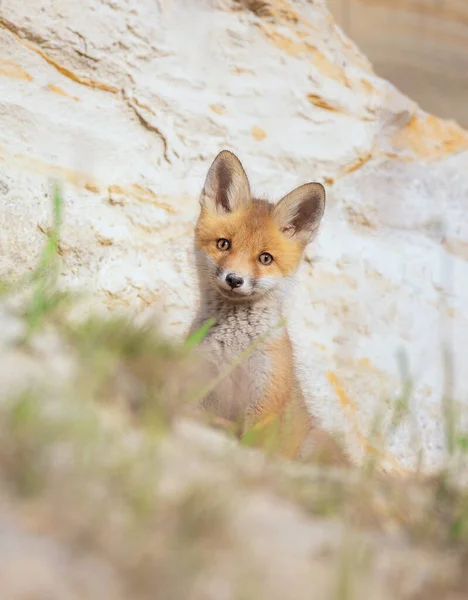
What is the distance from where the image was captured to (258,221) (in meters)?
3.58

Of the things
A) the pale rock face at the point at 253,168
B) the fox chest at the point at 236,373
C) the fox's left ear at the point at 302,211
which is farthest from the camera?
the pale rock face at the point at 253,168

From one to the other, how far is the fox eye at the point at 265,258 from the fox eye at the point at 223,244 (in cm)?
17

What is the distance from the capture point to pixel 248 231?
3521 mm

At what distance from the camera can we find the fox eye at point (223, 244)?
11.5 feet

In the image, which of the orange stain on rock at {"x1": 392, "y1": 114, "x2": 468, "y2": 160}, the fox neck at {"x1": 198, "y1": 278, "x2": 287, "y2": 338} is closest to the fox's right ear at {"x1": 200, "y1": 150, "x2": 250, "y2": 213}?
the fox neck at {"x1": 198, "y1": 278, "x2": 287, "y2": 338}

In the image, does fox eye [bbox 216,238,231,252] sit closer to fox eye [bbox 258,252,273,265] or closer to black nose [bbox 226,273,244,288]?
fox eye [bbox 258,252,273,265]

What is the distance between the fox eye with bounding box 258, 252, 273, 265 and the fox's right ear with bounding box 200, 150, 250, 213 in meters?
0.31

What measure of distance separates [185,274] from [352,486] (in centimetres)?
280

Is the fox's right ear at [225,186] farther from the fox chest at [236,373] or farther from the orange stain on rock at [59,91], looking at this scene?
the orange stain on rock at [59,91]

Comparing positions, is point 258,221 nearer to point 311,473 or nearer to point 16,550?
point 311,473

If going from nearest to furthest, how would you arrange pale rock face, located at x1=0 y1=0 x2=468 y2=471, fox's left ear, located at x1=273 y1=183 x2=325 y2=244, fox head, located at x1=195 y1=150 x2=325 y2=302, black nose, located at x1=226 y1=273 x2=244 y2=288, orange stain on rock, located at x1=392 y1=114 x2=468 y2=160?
black nose, located at x1=226 y1=273 x2=244 y2=288
fox head, located at x1=195 y1=150 x2=325 y2=302
fox's left ear, located at x1=273 y1=183 x2=325 y2=244
pale rock face, located at x1=0 y1=0 x2=468 y2=471
orange stain on rock, located at x1=392 y1=114 x2=468 y2=160

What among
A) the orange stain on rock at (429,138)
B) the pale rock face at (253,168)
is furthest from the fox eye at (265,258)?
the orange stain on rock at (429,138)

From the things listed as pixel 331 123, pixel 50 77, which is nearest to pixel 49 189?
pixel 50 77

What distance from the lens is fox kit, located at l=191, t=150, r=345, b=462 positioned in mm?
3076
